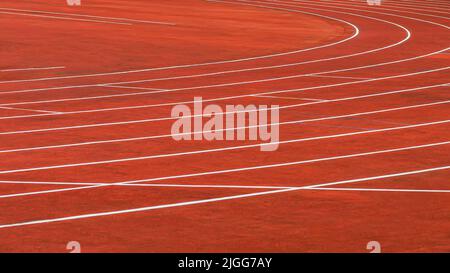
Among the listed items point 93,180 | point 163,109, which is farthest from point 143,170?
point 163,109

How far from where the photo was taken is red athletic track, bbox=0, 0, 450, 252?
7.12 m

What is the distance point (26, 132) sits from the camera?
35.3 ft

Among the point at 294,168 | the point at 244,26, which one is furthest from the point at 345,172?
the point at 244,26

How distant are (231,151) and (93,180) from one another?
161cm

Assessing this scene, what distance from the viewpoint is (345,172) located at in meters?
9.00

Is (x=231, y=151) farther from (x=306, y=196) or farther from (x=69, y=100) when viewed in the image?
(x=69, y=100)

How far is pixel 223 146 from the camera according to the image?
1012cm

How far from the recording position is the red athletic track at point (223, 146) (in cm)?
712

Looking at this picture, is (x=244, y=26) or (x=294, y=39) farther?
(x=244, y=26)

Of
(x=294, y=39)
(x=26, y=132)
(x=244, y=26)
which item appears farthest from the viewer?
(x=244, y=26)

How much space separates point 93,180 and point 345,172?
72.7 inches
